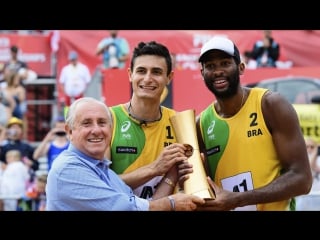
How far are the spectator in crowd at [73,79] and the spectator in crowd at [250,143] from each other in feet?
23.9

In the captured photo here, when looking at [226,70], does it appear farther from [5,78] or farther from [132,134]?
[5,78]

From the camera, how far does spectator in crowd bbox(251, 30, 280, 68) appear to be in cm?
1161

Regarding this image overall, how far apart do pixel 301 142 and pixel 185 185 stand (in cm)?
75

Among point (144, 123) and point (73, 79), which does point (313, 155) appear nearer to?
point (73, 79)

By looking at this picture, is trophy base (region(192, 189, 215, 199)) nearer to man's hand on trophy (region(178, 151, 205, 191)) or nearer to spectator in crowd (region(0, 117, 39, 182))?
man's hand on trophy (region(178, 151, 205, 191))

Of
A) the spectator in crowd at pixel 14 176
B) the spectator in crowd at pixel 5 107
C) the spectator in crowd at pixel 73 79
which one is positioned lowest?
the spectator in crowd at pixel 14 176

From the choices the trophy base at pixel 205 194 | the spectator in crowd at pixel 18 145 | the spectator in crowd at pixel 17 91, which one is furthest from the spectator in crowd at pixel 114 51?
the trophy base at pixel 205 194

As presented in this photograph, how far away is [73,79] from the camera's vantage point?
11312 millimetres

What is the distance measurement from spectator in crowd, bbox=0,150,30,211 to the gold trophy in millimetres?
5633

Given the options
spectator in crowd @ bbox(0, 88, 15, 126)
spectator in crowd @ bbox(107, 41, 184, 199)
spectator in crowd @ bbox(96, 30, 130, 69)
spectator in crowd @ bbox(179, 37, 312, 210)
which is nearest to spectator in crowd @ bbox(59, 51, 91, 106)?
spectator in crowd @ bbox(96, 30, 130, 69)

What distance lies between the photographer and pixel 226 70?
3.99 m

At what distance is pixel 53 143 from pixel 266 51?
403cm

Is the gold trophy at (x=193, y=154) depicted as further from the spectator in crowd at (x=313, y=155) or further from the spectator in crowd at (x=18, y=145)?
the spectator in crowd at (x=18, y=145)

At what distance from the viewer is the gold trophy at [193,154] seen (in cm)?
374
